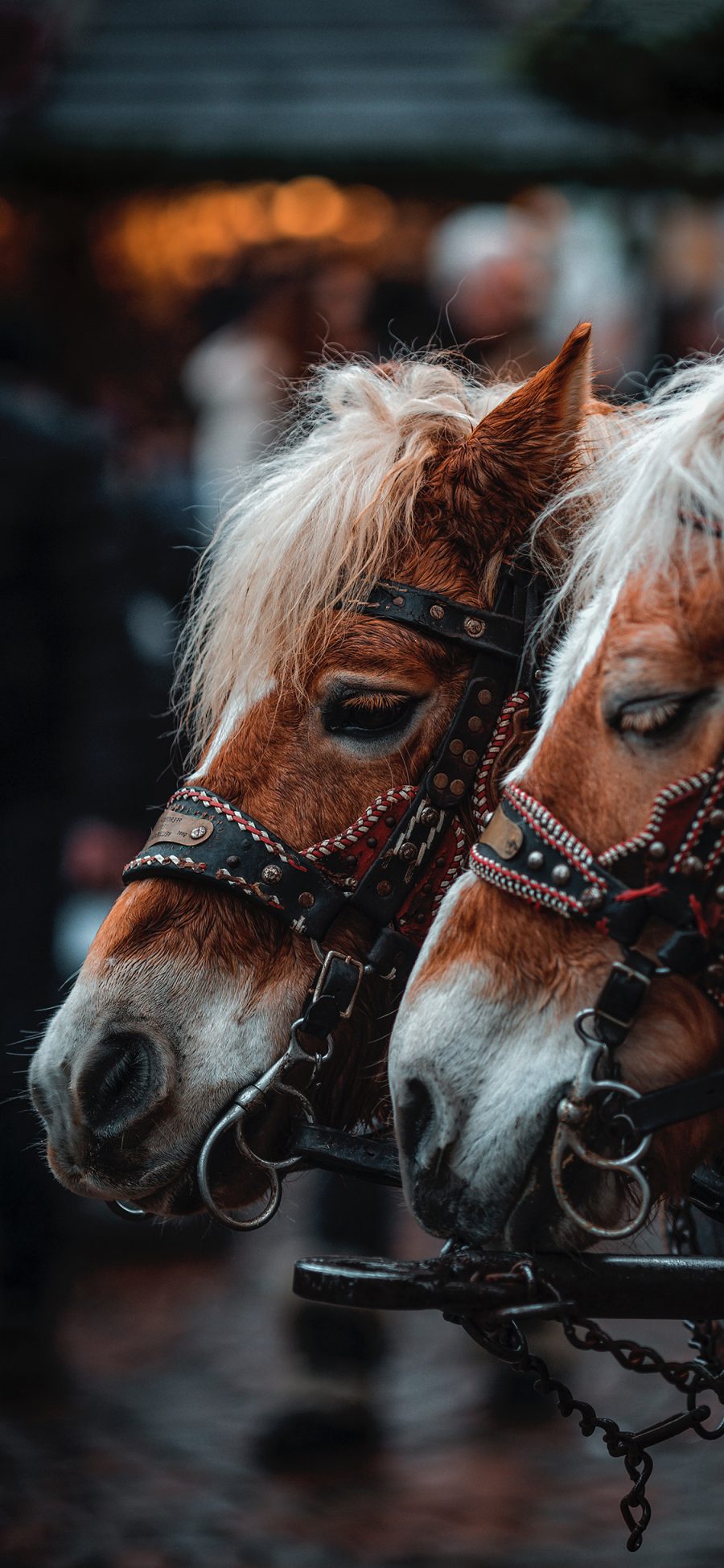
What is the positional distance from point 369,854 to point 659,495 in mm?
605

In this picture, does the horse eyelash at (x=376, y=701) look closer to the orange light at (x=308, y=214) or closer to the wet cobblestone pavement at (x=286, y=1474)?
the wet cobblestone pavement at (x=286, y=1474)

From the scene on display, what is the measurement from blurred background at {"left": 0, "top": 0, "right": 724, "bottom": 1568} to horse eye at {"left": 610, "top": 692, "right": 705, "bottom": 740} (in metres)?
1.30

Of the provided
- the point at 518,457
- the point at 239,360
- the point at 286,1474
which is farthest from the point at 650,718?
the point at 239,360

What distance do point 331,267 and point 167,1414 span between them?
5286 millimetres

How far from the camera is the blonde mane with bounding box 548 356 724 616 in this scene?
4.87ft

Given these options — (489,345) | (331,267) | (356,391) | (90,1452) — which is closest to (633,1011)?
(356,391)

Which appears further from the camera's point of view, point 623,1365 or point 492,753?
point 492,753

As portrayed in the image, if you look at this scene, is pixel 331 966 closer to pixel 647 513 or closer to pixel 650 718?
pixel 650 718

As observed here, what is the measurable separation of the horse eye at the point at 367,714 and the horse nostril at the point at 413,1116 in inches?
21.3

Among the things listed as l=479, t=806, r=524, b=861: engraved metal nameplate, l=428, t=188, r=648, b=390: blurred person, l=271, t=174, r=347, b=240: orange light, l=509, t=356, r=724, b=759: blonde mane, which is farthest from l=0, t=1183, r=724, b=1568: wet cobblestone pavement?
l=271, t=174, r=347, b=240: orange light

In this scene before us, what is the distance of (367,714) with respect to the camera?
188cm

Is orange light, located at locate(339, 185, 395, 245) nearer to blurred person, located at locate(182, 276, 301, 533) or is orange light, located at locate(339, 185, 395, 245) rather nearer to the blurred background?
the blurred background

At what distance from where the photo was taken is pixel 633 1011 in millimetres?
1426

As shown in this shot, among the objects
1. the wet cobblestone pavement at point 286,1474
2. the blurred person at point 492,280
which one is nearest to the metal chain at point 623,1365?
the wet cobblestone pavement at point 286,1474
